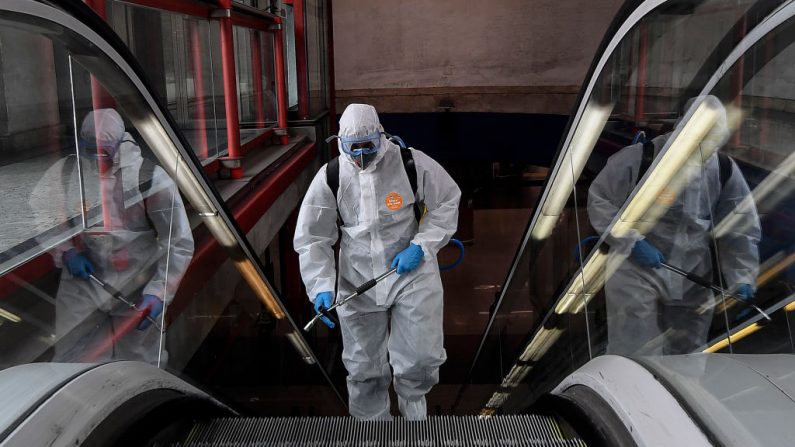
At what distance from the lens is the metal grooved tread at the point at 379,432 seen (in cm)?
199

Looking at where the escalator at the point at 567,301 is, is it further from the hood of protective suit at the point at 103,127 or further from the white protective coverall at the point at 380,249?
the white protective coverall at the point at 380,249

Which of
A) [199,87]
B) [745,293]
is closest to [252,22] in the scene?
[199,87]

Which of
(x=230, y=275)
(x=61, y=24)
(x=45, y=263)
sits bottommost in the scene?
(x=230, y=275)

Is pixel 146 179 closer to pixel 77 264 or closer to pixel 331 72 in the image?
pixel 77 264

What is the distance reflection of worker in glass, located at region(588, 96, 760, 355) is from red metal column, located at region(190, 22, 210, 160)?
401 cm

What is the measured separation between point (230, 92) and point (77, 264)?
13.5 ft

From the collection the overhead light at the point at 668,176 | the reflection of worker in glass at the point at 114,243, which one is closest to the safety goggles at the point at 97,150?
the reflection of worker in glass at the point at 114,243

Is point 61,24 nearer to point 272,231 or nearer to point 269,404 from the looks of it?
point 269,404

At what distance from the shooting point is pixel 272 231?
6645mm

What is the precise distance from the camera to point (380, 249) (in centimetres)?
404

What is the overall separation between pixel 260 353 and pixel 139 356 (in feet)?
6.22

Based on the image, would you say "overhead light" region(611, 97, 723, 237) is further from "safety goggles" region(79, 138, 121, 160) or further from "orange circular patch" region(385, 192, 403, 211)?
"safety goggles" region(79, 138, 121, 160)

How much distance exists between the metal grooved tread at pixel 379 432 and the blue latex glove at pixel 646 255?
626mm

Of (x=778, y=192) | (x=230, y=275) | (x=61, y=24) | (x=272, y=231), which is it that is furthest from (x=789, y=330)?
(x=272, y=231)
